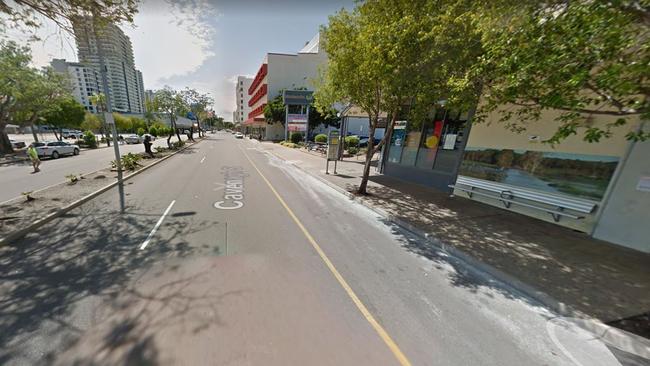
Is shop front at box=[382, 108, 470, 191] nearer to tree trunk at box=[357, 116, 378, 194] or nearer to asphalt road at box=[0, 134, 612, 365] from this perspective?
tree trunk at box=[357, 116, 378, 194]

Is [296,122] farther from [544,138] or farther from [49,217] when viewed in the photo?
[544,138]

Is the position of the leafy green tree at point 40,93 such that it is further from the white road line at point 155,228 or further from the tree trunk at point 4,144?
the white road line at point 155,228

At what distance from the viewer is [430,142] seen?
10961 millimetres

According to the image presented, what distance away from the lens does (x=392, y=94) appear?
7.45 m

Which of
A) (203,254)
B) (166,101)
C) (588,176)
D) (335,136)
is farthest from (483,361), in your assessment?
(166,101)

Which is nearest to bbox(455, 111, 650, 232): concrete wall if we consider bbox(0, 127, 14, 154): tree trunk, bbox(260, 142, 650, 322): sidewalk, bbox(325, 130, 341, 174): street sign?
bbox(260, 142, 650, 322): sidewalk

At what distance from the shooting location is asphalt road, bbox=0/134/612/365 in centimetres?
258

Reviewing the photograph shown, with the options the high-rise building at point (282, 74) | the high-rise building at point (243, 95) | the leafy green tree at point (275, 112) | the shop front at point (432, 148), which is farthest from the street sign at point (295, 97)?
the high-rise building at point (243, 95)

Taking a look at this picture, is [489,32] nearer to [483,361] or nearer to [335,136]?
[483,361]

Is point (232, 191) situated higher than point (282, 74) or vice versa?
point (282, 74)

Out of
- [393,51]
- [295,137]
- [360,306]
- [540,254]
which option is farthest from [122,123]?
[540,254]

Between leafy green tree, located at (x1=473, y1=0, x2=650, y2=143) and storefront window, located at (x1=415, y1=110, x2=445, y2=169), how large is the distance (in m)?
6.38

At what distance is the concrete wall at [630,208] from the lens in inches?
207

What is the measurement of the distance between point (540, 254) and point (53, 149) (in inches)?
1214
